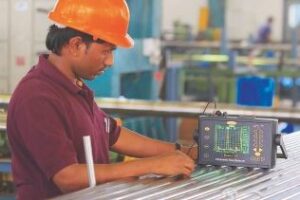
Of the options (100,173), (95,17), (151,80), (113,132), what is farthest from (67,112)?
(151,80)

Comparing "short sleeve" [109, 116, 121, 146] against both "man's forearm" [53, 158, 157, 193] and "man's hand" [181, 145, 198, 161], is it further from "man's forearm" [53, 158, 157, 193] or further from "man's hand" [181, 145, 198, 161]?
"man's forearm" [53, 158, 157, 193]

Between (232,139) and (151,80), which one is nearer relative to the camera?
(232,139)

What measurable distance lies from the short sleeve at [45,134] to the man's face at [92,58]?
201mm

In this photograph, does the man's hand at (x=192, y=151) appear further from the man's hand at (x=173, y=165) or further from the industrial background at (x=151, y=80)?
the industrial background at (x=151, y=80)

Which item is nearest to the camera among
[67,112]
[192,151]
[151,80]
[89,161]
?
[89,161]

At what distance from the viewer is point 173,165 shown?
2.26m

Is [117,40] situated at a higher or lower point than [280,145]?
higher

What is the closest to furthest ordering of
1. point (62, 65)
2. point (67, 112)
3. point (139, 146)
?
point (67, 112), point (62, 65), point (139, 146)

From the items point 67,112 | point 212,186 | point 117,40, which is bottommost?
point 212,186

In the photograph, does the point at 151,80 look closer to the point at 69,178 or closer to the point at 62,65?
the point at 62,65

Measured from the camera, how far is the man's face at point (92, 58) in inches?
89.8

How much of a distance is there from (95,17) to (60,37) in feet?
0.48

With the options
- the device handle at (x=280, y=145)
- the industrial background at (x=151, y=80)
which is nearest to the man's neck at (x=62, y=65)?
the device handle at (x=280, y=145)

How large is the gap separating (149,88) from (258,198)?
463 centimetres
